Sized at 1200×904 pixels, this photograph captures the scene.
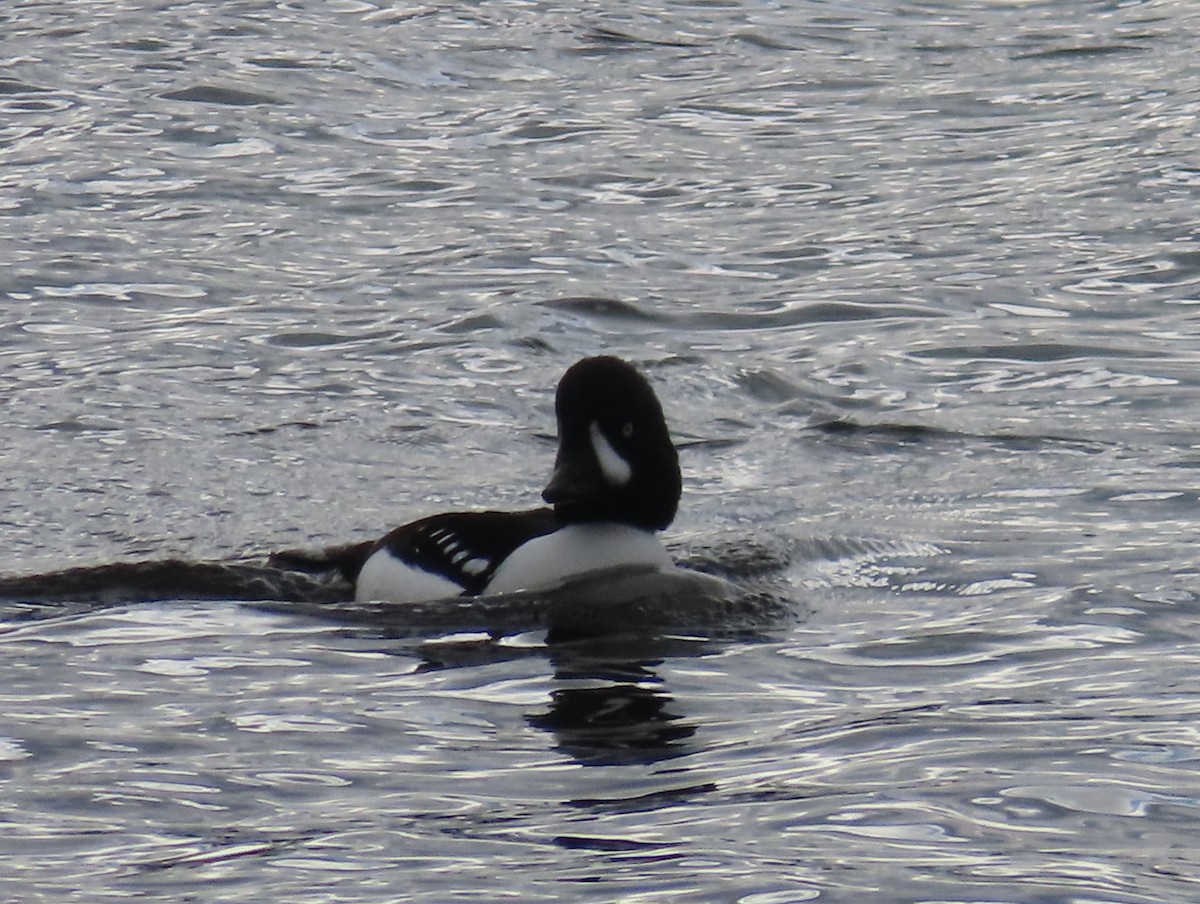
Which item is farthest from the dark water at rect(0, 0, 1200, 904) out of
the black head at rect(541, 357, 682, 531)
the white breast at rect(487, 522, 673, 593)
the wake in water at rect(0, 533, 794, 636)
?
the black head at rect(541, 357, 682, 531)

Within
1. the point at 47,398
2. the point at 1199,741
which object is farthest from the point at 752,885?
the point at 47,398

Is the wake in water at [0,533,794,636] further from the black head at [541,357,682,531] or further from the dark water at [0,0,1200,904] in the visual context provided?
the black head at [541,357,682,531]

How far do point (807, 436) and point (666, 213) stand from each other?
4604mm

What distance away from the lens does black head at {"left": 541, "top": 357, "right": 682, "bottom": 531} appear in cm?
747

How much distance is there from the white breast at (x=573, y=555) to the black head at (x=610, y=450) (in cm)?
5

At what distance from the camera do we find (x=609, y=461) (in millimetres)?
7582

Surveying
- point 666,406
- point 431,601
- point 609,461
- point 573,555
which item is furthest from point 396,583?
point 666,406

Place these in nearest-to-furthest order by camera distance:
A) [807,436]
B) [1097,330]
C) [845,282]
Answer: [807,436]
[1097,330]
[845,282]

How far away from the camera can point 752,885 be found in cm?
494

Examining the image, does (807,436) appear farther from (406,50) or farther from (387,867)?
(406,50)

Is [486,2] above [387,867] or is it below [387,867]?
above

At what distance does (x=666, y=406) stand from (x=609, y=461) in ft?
10.6

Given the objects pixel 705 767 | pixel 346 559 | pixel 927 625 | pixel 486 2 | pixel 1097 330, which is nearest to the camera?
pixel 705 767

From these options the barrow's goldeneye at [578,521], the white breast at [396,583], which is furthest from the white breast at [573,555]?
the white breast at [396,583]
